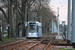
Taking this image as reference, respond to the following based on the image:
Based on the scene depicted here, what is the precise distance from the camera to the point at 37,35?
32.4m

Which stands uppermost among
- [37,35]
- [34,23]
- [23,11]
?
[23,11]

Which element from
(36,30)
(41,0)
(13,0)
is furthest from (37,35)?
(41,0)

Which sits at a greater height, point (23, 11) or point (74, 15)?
point (23, 11)

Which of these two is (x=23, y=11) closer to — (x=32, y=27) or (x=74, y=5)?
(x=32, y=27)

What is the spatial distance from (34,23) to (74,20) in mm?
18113

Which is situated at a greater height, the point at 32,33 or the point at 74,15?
the point at 74,15

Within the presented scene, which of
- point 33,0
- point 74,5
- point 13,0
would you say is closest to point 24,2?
point 33,0

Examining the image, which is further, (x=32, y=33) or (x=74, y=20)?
(x=32, y=33)

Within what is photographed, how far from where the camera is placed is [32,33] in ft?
106

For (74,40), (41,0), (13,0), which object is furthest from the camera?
(41,0)

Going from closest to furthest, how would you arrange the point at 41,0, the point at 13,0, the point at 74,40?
the point at 74,40
the point at 13,0
the point at 41,0

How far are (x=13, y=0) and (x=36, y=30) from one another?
6.47 meters

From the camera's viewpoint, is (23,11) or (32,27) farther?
(23,11)

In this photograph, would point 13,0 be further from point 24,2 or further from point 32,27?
point 24,2
